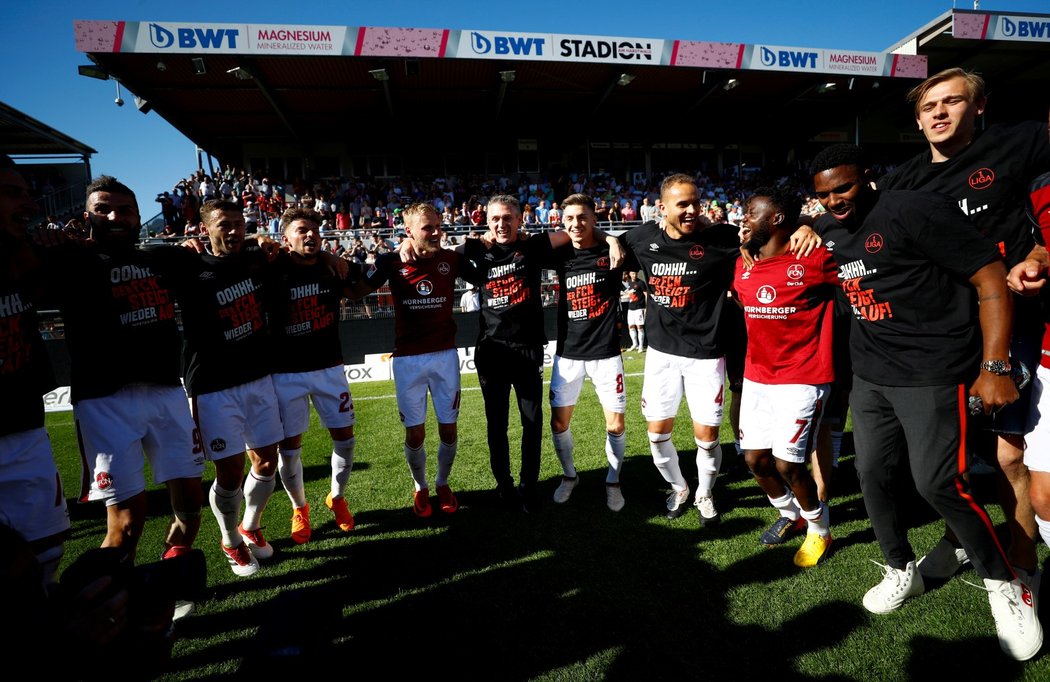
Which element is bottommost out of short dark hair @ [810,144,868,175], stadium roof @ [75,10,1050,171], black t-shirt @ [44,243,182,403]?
black t-shirt @ [44,243,182,403]

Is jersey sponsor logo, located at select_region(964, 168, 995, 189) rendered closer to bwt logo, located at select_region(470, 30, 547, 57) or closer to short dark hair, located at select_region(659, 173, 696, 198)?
short dark hair, located at select_region(659, 173, 696, 198)

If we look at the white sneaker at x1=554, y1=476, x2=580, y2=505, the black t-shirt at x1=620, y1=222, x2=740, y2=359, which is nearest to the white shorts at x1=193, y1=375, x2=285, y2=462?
the white sneaker at x1=554, y1=476, x2=580, y2=505

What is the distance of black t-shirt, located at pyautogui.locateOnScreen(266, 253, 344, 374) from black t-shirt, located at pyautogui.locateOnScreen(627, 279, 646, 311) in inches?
443

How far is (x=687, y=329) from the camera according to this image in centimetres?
422

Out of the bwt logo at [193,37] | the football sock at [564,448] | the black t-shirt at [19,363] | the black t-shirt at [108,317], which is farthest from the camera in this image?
the bwt logo at [193,37]

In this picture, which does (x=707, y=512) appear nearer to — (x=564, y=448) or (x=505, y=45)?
(x=564, y=448)

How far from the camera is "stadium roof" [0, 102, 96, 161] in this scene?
2317cm

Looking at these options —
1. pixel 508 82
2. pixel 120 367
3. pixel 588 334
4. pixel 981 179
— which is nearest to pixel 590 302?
pixel 588 334

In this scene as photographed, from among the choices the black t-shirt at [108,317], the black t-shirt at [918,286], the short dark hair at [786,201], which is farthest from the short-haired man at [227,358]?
the black t-shirt at [918,286]

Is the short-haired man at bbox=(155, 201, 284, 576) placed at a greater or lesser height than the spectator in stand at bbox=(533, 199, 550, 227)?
lesser

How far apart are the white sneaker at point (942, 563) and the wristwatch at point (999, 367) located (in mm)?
1301

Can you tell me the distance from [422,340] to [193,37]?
58.2ft

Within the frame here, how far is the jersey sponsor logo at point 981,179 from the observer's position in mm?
2969

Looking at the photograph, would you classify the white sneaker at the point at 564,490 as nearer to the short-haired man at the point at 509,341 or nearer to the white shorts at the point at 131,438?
the short-haired man at the point at 509,341
